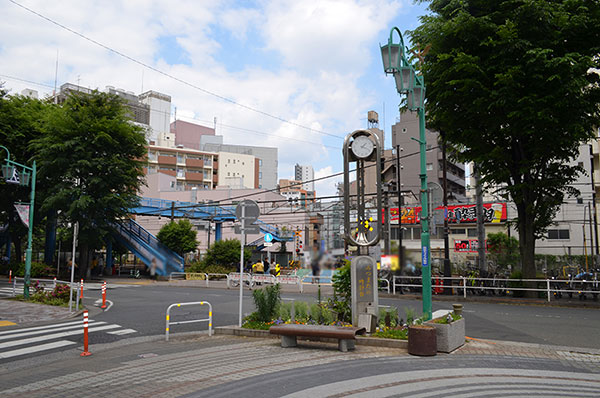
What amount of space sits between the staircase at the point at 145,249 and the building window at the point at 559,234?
35.9 m

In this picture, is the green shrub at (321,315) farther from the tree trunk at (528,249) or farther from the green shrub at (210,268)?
the green shrub at (210,268)

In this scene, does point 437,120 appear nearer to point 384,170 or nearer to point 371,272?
point 371,272

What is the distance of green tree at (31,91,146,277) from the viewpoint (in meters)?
31.9

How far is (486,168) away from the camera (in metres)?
20.7

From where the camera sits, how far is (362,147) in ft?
36.3

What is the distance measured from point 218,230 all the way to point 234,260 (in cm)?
922

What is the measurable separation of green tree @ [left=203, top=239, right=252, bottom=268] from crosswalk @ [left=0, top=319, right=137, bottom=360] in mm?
23486

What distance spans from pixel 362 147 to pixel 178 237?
30822 mm

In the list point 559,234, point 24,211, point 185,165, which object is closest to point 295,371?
point 24,211

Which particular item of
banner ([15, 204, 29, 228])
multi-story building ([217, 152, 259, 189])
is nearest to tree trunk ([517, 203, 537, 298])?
banner ([15, 204, 29, 228])

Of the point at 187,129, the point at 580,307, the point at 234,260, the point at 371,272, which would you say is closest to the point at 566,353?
the point at 371,272

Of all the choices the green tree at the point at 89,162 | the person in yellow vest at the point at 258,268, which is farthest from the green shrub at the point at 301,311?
the green tree at the point at 89,162

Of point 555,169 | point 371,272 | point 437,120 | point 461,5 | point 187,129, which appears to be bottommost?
point 371,272

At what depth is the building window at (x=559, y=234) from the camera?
42.5 m
